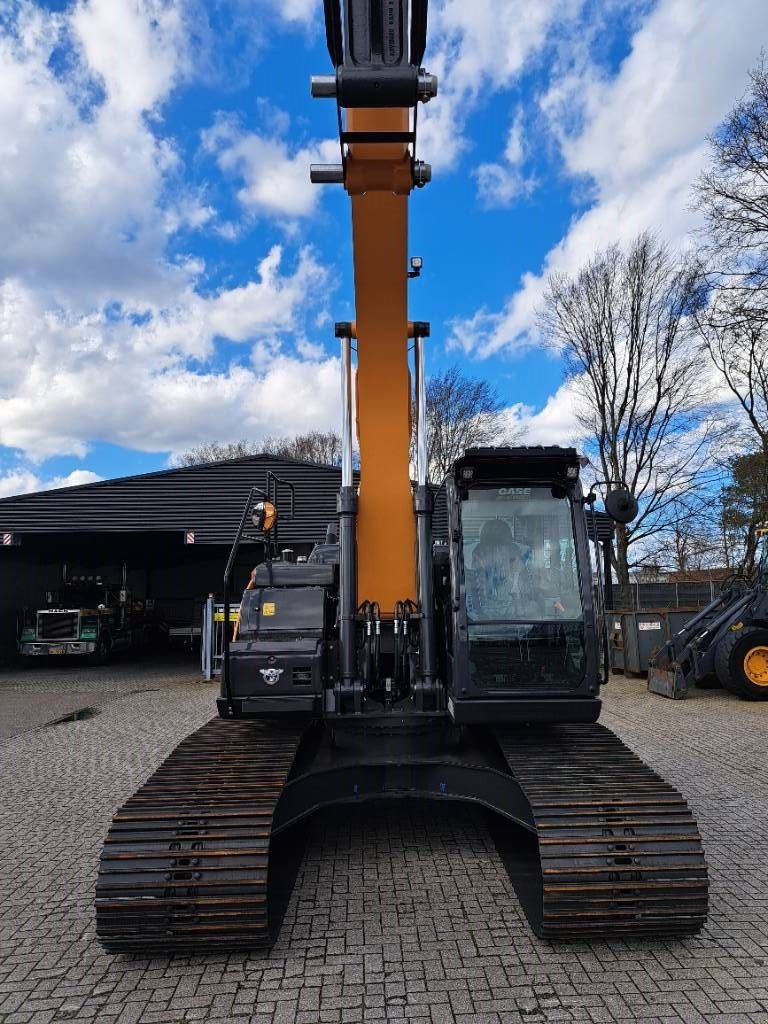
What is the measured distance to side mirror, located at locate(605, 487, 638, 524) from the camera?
4.73 m

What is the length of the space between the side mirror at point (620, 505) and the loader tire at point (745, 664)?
901 cm

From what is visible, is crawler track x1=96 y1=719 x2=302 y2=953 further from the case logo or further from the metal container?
the metal container

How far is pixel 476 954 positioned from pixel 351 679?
1.79 m

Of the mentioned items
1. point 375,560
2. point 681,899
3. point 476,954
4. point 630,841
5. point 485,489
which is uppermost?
point 485,489

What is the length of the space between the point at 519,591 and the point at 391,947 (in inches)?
85.7

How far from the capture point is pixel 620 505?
4754 millimetres

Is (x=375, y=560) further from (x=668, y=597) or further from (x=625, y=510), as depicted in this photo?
(x=668, y=597)

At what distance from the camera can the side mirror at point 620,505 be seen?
4730 mm

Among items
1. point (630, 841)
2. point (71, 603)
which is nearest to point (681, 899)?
point (630, 841)

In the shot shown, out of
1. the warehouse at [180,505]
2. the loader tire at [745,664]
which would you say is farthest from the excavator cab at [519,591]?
the warehouse at [180,505]

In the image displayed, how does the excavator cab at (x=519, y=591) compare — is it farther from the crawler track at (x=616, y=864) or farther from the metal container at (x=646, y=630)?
the metal container at (x=646, y=630)

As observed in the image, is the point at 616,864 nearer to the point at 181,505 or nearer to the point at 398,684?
the point at 398,684

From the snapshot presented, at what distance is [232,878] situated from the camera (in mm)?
3816

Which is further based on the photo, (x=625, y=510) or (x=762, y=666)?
(x=762, y=666)
